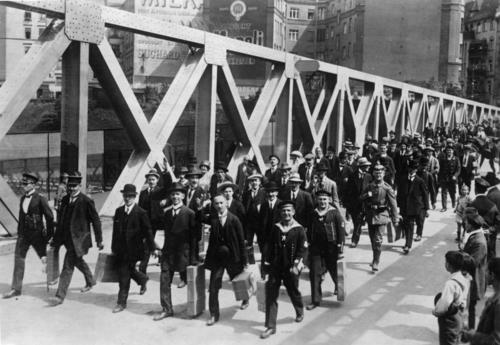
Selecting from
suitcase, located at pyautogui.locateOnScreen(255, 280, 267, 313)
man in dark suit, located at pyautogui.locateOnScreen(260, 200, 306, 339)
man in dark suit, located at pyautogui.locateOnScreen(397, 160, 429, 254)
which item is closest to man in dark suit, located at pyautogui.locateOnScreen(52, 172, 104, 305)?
suitcase, located at pyautogui.locateOnScreen(255, 280, 267, 313)

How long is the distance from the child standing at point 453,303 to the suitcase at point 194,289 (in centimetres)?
262

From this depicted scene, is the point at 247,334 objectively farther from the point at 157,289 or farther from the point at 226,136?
the point at 226,136

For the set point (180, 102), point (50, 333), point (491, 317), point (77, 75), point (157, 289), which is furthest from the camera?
point (180, 102)

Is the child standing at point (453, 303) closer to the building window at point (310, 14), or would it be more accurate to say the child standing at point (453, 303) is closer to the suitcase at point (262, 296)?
the suitcase at point (262, 296)

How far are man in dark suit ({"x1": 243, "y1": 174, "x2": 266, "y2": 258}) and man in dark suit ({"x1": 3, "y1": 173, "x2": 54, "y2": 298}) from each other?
2576 millimetres

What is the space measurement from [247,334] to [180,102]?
211 inches

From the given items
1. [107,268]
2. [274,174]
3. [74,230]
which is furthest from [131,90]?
[107,268]

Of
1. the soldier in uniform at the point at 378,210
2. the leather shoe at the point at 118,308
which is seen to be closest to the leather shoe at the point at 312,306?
the soldier in uniform at the point at 378,210

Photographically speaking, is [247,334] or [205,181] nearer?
[247,334]

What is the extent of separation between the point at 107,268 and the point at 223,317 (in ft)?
4.80

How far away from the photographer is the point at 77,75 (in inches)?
332

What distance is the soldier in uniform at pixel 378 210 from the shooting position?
27.7 feet

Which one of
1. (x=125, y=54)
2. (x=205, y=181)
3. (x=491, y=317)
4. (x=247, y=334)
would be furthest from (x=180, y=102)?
A: (x=125, y=54)

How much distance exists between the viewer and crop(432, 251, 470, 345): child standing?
15.4 feet
